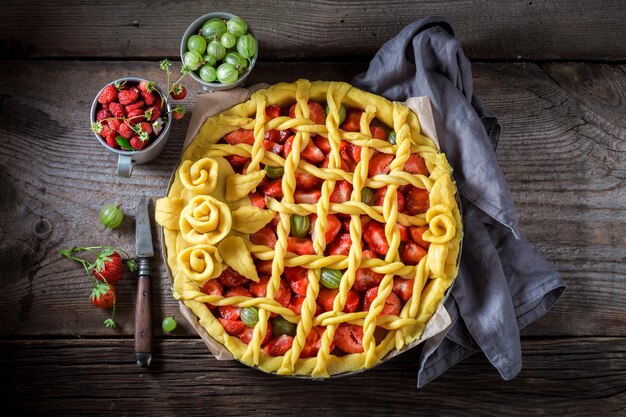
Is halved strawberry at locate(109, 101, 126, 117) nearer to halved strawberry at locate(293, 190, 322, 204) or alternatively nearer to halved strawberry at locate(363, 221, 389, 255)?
halved strawberry at locate(293, 190, 322, 204)

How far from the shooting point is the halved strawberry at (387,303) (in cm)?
167

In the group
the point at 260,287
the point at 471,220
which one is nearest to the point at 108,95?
the point at 260,287

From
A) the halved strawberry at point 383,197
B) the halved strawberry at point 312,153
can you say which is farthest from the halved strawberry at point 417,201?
the halved strawberry at point 312,153

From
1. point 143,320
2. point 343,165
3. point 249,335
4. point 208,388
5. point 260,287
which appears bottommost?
point 208,388

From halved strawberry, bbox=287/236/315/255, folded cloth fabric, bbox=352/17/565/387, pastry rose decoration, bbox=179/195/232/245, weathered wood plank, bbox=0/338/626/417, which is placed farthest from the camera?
weathered wood plank, bbox=0/338/626/417

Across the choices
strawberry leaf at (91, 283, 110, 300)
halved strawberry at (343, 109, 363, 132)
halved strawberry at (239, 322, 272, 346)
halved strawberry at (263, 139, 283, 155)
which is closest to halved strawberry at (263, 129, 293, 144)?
halved strawberry at (263, 139, 283, 155)

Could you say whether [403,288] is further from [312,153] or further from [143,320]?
[143,320]

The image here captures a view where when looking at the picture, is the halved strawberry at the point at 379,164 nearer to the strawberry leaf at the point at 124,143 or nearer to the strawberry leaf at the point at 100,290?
the strawberry leaf at the point at 124,143

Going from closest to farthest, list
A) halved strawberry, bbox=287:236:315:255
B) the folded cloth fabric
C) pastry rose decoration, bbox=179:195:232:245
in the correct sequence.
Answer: pastry rose decoration, bbox=179:195:232:245, halved strawberry, bbox=287:236:315:255, the folded cloth fabric

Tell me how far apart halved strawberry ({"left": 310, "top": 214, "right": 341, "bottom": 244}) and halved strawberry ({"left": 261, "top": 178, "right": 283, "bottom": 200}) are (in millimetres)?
102

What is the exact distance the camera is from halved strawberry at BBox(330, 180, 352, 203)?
1691 millimetres

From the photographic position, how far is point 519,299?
6.15 feet

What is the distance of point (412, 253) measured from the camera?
5.53ft

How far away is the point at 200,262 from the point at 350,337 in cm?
43
